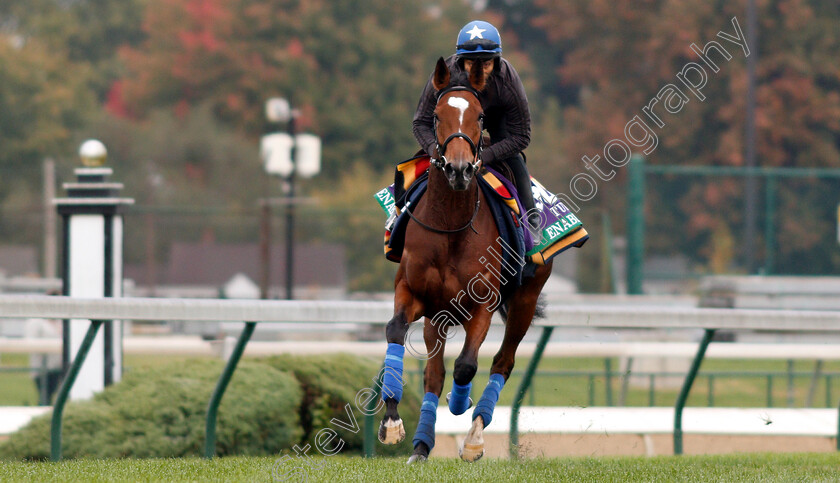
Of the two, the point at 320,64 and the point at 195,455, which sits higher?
the point at 320,64

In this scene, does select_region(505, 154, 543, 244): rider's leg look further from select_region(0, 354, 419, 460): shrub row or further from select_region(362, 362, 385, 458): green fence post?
select_region(0, 354, 419, 460): shrub row

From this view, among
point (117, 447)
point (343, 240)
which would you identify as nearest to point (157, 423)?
point (117, 447)

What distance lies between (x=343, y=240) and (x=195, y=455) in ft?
56.6

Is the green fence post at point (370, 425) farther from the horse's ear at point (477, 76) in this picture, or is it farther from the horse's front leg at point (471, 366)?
the horse's ear at point (477, 76)

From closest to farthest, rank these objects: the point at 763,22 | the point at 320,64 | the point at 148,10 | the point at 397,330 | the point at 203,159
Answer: the point at 397,330 < the point at 763,22 < the point at 203,159 < the point at 320,64 < the point at 148,10

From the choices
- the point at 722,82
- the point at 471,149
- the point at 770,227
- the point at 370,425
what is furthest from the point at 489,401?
the point at 722,82

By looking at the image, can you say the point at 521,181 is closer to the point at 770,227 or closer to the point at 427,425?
the point at 427,425

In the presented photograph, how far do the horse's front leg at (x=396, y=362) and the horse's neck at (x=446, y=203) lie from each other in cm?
39

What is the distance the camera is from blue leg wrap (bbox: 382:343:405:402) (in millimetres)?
6109

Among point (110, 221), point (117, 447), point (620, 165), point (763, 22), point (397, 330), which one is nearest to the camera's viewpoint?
point (397, 330)

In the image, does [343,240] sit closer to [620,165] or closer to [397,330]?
[620,165]

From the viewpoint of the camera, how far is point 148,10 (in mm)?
42719

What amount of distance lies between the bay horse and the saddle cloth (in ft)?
0.29

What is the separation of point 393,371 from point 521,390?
161 cm
